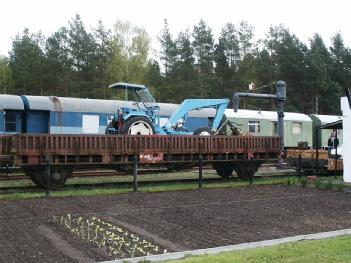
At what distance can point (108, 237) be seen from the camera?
8.42m

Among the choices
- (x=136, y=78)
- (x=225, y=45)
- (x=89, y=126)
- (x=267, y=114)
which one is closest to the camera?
(x=89, y=126)

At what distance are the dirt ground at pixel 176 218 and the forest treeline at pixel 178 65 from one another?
129ft

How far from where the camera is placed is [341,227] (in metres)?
9.57

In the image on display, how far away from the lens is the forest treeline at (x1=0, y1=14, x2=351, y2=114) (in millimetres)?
52750

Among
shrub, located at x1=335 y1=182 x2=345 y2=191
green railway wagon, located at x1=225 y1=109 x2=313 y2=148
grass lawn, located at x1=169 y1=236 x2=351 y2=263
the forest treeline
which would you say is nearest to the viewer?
grass lawn, located at x1=169 y1=236 x2=351 y2=263

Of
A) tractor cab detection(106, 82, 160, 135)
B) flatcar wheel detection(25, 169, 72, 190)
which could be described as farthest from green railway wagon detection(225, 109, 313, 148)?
flatcar wheel detection(25, 169, 72, 190)

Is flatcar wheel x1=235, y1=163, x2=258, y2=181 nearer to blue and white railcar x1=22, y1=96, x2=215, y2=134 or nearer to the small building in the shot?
the small building

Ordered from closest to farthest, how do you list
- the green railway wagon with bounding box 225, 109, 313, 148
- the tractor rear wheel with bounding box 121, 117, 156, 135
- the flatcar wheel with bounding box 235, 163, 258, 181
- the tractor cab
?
the tractor rear wheel with bounding box 121, 117, 156, 135
the tractor cab
the flatcar wheel with bounding box 235, 163, 258, 181
the green railway wagon with bounding box 225, 109, 313, 148

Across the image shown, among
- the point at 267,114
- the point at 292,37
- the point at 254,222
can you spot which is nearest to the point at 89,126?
the point at 267,114

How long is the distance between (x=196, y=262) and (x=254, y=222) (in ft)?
12.1

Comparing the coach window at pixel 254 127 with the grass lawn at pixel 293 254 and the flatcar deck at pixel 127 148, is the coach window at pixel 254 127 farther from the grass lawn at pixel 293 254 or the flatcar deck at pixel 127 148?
the grass lawn at pixel 293 254

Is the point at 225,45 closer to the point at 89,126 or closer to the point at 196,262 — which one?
the point at 89,126

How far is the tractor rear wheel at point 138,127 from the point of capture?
57.8ft

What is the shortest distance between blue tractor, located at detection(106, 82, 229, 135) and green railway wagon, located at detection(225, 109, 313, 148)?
33.7ft
